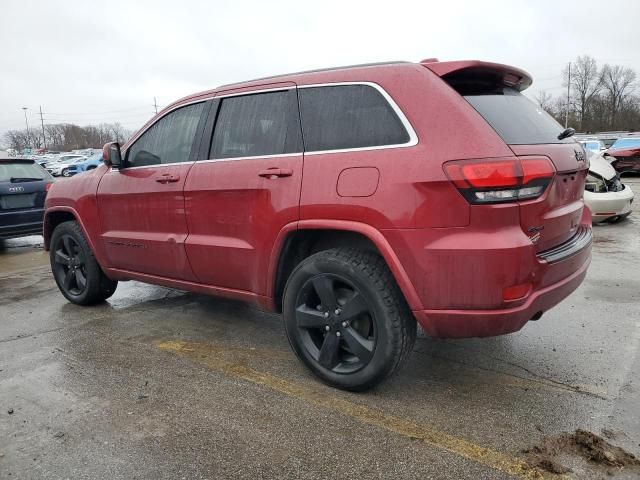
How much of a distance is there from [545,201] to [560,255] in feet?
1.17

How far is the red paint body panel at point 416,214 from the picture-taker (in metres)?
2.58

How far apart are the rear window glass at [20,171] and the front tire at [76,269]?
3778 millimetres

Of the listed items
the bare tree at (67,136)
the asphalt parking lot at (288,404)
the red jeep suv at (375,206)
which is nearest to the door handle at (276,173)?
the red jeep suv at (375,206)

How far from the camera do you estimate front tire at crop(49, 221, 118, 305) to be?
16.0 ft

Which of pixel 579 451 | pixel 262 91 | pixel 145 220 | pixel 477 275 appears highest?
pixel 262 91

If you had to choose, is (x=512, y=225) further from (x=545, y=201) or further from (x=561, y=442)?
(x=561, y=442)

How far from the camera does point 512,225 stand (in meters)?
2.58

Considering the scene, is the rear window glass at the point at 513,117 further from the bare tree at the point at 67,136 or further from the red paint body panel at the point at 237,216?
the bare tree at the point at 67,136

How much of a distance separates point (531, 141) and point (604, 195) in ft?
22.5

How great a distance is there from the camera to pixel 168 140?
414cm

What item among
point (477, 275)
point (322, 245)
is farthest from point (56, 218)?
point (477, 275)

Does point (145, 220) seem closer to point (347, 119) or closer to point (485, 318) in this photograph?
point (347, 119)

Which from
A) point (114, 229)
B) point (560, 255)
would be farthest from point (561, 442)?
point (114, 229)

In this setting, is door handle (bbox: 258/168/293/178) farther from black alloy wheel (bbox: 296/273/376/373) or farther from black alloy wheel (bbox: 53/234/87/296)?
black alloy wheel (bbox: 53/234/87/296)
